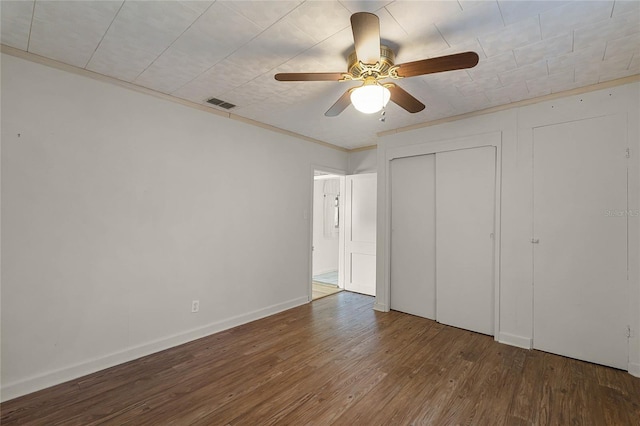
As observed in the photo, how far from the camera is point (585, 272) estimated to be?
273cm

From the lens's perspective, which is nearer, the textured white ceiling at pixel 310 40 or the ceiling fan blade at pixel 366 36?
the ceiling fan blade at pixel 366 36

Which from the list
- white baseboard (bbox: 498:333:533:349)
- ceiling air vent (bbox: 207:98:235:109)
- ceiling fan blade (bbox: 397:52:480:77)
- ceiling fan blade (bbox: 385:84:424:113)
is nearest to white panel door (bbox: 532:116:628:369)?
white baseboard (bbox: 498:333:533:349)

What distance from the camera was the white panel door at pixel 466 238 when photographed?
335 cm

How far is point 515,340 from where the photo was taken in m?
3.07

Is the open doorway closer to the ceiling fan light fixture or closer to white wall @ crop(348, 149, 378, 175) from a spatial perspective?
white wall @ crop(348, 149, 378, 175)

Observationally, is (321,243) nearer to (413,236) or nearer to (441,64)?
(413,236)

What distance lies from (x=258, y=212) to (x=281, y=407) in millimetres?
2306

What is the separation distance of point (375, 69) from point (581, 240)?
2555 millimetres

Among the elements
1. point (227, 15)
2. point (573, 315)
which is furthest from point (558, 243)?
point (227, 15)

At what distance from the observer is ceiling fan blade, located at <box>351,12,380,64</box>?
147cm

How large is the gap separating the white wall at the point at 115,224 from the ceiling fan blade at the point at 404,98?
2.06 meters

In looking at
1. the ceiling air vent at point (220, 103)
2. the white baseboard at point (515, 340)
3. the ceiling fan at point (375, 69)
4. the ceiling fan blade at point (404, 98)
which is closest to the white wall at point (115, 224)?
the ceiling air vent at point (220, 103)

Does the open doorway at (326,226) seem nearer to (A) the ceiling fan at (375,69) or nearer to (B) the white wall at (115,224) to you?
(B) the white wall at (115,224)

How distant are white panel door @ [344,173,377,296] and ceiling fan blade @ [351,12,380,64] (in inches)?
125
